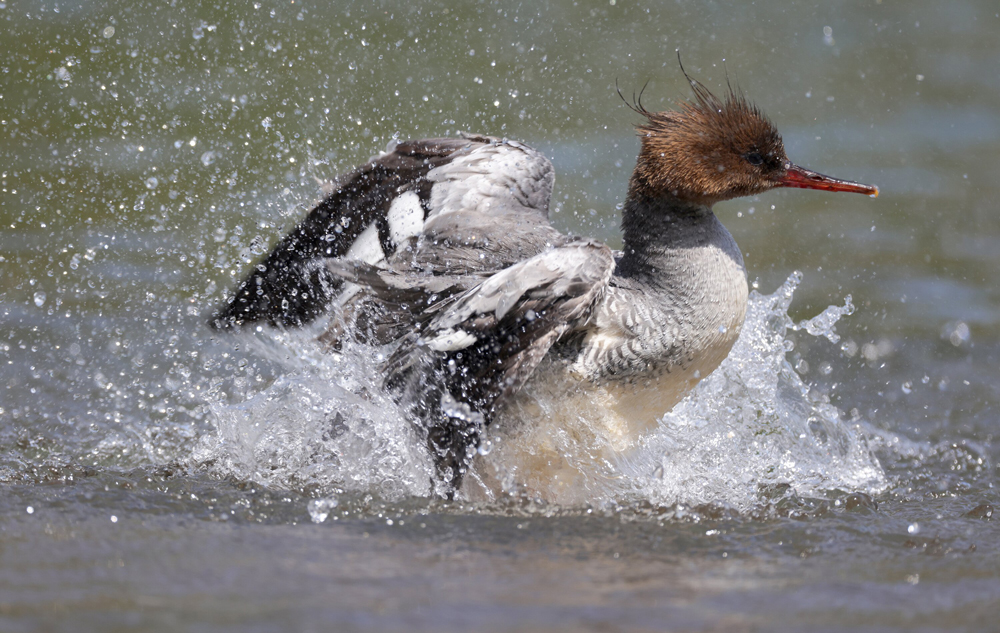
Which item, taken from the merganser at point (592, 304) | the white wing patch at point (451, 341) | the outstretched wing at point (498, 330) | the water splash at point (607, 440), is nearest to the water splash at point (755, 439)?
the water splash at point (607, 440)

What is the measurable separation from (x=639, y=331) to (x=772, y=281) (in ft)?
10.9

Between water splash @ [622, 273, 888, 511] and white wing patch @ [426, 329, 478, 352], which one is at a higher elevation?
white wing patch @ [426, 329, 478, 352]

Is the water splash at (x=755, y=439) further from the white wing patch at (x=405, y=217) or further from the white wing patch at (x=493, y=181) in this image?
the white wing patch at (x=405, y=217)

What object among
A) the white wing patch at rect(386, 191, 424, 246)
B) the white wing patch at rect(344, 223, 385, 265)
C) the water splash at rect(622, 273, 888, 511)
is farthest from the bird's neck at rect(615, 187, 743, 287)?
the white wing patch at rect(344, 223, 385, 265)

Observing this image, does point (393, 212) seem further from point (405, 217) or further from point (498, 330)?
point (498, 330)

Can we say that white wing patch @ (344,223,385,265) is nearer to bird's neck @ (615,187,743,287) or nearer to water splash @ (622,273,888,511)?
bird's neck @ (615,187,743,287)

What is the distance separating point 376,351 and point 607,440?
40.6 inches

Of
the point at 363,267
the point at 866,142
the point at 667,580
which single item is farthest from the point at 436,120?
the point at 667,580

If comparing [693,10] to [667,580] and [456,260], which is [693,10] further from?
[667,580]

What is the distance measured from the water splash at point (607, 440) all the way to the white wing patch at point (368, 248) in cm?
44

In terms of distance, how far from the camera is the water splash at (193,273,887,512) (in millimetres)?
4051

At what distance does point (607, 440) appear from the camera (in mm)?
4117

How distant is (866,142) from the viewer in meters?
8.57

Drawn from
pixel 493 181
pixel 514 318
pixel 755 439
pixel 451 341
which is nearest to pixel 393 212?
pixel 493 181
